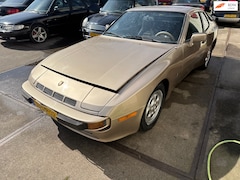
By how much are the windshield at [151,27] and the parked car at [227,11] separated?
21.4ft

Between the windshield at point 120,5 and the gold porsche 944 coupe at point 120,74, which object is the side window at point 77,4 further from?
the gold porsche 944 coupe at point 120,74

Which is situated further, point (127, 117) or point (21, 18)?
point (21, 18)

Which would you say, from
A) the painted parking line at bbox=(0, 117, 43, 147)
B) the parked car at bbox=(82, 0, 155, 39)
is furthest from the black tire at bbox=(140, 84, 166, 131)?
the parked car at bbox=(82, 0, 155, 39)

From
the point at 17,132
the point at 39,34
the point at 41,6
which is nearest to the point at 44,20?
the point at 39,34

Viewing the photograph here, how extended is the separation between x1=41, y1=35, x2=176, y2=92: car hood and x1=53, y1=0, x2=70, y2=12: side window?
4346mm

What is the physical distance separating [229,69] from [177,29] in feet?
7.30

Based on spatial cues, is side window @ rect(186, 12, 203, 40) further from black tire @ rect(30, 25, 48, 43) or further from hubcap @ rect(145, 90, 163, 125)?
black tire @ rect(30, 25, 48, 43)

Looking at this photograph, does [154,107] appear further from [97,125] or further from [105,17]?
[105,17]

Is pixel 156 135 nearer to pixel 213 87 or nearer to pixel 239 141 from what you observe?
pixel 239 141

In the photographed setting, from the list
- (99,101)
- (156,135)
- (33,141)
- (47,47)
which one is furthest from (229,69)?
(47,47)

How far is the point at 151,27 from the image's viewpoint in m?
3.29

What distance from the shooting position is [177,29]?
316 cm

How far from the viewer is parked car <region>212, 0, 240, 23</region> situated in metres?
8.34

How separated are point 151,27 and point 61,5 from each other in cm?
476
